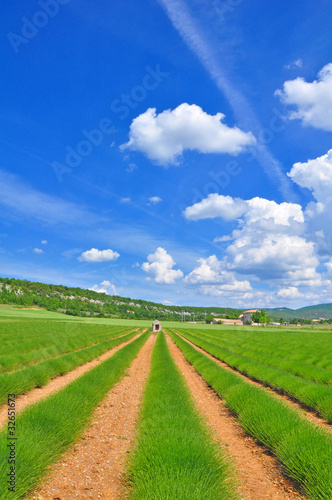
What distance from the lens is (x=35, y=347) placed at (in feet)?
75.7

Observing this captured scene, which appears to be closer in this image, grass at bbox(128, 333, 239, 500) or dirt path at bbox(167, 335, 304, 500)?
grass at bbox(128, 333, 239, 500)

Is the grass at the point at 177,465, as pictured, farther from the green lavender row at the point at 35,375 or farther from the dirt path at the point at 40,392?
the green lavender row at the point at 35,375

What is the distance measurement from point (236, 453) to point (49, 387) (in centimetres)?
904

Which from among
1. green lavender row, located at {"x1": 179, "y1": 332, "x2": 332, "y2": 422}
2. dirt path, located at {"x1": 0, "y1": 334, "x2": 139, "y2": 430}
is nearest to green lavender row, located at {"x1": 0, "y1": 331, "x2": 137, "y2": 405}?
dirt path, located at {"x1": 0, "y1": 334, "x2": 139, "y2": 430}

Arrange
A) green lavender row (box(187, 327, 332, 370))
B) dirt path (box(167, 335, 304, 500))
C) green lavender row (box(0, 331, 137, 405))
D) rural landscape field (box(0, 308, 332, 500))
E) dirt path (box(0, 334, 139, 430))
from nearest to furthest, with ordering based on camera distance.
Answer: rural landscape field (box(0, 308, 332, 500)) → dirt path (box(167, 335, 304, 500)) → dirt path (box(0, 334, 139, 430)) → green lavender row (box(0, 331, 137, 405)) → green lavender row (box(187, 327, 332, 370))

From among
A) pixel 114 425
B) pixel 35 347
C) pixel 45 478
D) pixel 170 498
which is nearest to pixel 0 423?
pixel 114 425

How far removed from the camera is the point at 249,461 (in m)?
6.52

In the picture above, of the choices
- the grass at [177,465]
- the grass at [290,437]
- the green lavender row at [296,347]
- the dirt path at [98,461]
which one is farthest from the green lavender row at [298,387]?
the dirt path at [98,461]

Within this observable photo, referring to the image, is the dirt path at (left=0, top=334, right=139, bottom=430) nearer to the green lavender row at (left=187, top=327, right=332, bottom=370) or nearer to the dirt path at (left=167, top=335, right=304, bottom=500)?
the dirt path at (left=167, top=335, right=304, bottom=500)

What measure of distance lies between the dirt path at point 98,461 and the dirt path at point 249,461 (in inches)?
89.1

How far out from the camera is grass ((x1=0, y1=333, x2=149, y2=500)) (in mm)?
4695

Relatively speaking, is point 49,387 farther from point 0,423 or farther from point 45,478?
point 45,478

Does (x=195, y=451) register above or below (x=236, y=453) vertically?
above

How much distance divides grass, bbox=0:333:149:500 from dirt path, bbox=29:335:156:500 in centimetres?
22
